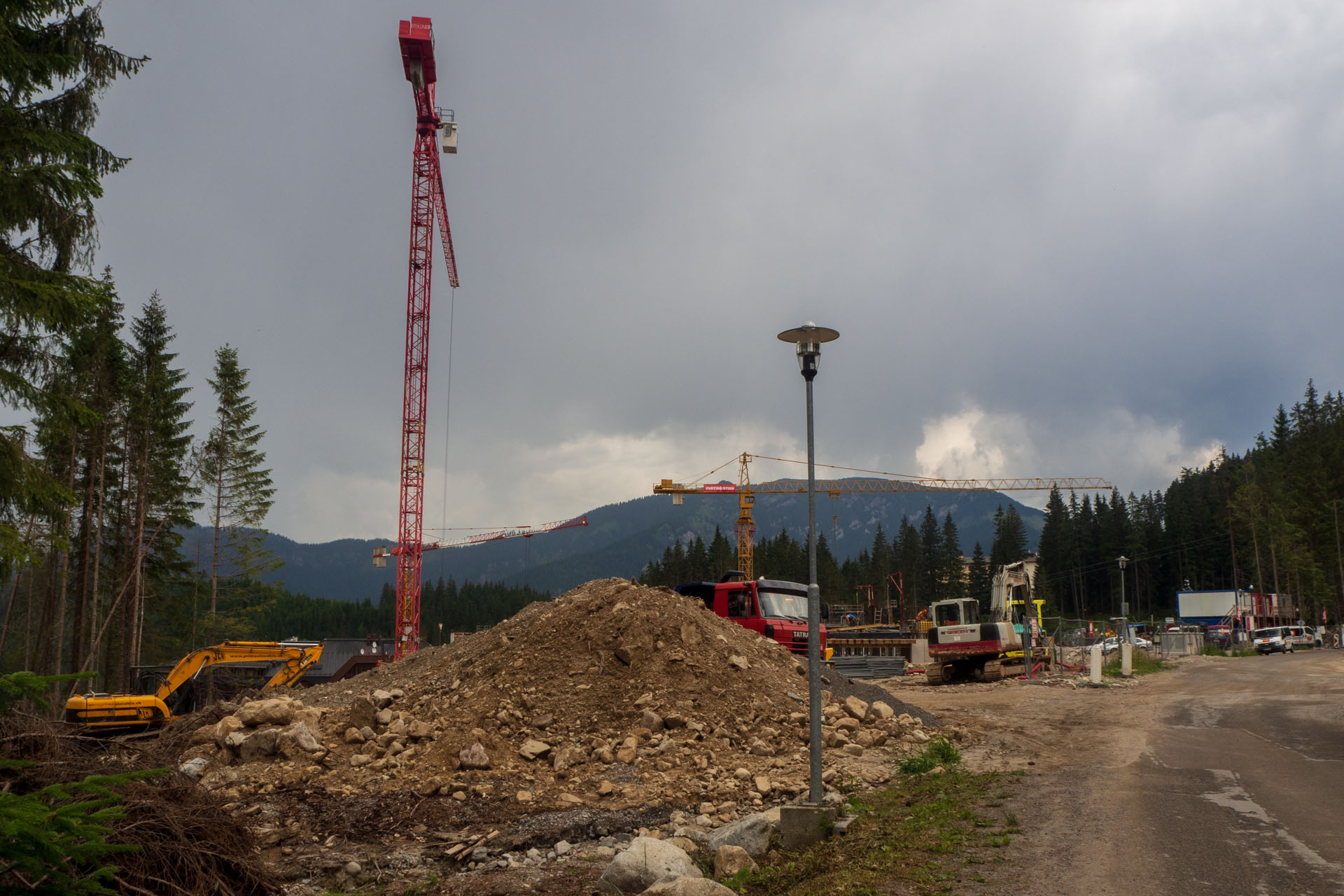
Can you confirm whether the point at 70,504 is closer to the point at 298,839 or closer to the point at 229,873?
the point at 298,839

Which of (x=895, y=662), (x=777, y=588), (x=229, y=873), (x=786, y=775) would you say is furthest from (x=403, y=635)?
(x=229, y=873)

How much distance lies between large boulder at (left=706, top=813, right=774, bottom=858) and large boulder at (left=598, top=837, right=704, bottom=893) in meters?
0.76

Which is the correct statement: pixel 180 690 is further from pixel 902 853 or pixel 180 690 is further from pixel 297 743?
pixel 902 853

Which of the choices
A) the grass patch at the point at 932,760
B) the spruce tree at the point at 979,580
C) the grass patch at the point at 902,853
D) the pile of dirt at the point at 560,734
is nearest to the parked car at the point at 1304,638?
the pile of dirt at the point at 560,734

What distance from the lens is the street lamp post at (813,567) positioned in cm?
1017

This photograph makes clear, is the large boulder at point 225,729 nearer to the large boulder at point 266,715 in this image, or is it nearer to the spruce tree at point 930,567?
the large boulder at point 266,715

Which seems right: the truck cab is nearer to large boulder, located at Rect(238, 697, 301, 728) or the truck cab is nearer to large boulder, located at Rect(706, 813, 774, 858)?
large boulder, located at Rect(238, 697, 301, 728)

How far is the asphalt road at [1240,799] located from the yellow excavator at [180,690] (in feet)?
60.2

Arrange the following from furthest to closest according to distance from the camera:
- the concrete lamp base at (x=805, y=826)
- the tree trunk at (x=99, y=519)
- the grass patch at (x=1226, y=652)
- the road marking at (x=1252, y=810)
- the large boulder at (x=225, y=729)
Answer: the grass patch at (x=1226, y=652)
the tree trunk at (x=99, y=519)
the large boulder at (x=225, y=729)
the concrete lamp base at (x=805, y=826)
the road marking at (x=1252, y=810)

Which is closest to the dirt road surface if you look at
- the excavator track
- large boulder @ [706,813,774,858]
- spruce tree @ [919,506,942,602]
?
large boulder @ [706,813,774,858]

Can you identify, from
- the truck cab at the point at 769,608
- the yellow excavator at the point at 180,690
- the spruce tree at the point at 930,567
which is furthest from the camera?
the spruce tree at the point at 930,567

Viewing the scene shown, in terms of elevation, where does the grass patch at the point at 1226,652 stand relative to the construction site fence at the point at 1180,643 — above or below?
Answer: below

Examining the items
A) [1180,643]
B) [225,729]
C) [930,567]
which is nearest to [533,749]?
[225,729]

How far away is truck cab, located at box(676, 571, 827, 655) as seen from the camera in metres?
23.8
